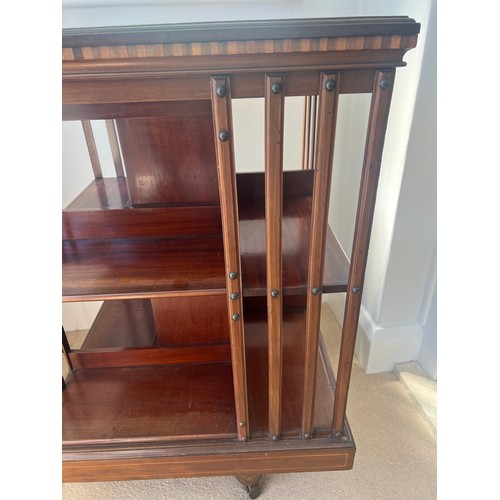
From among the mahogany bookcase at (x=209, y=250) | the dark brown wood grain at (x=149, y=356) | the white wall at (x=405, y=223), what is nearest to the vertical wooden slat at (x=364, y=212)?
the mahogany bookcase at (x=209, y=250)

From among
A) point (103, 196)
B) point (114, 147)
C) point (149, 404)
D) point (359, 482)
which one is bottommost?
point (359, 482)

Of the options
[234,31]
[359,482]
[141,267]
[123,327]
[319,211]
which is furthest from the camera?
[123,327]

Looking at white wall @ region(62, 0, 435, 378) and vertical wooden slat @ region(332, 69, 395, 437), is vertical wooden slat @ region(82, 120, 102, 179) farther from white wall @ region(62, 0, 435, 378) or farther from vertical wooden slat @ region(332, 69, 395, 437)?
vertical wooden slat @ region(332, 69, 395, 437)

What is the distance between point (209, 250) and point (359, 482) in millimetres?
693

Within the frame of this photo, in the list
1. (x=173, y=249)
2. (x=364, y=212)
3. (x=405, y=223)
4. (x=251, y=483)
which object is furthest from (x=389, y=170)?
(x=251, y=483)

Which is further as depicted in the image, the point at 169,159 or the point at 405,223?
the point at 405,223

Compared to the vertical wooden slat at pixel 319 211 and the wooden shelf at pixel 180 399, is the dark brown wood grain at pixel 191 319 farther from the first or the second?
the vertical wooden slat at pixel 319 211

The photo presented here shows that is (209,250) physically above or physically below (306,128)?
below

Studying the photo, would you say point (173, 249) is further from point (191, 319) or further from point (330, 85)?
point (330, 85)

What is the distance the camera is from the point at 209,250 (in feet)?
2.44

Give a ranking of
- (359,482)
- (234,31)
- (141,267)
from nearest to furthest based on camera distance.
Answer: (234,31) → (141,267) → (359,482)
